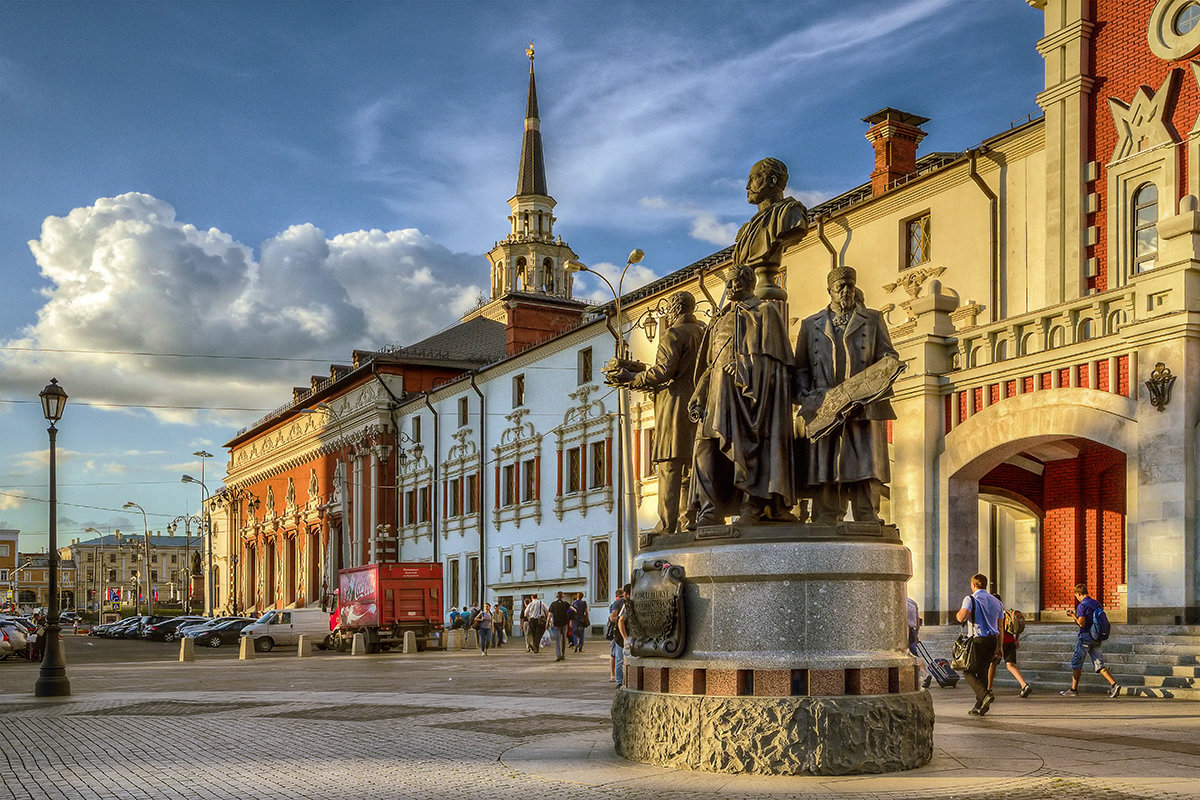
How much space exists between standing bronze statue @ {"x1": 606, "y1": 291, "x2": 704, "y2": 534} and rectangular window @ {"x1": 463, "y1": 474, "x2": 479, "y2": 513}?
4407 centimetres

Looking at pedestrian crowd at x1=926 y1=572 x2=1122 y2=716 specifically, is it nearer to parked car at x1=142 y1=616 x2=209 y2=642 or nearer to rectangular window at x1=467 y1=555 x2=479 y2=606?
rectangular window at x1=467 y1=555 x2=479 y2=606

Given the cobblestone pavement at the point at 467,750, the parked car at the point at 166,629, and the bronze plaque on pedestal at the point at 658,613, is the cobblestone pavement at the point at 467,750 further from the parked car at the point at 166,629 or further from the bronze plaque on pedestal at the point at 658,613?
the parked car at the point at 166,629

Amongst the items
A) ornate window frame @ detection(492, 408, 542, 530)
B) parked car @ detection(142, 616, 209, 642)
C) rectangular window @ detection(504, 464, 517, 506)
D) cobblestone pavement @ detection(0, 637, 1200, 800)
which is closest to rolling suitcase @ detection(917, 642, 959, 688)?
cobblestone pavement @ detection(0, 637, 1200, 800)


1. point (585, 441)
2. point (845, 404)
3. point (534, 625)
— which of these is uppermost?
point (585, 441)

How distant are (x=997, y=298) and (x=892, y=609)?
1977 cm

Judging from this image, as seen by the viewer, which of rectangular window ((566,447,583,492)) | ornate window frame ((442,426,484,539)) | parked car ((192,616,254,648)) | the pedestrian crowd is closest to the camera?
the pedestrian crowd

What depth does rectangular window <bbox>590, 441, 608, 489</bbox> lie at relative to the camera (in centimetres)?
4522

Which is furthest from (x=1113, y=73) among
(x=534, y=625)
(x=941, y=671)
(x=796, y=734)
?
(x=534, y=625)

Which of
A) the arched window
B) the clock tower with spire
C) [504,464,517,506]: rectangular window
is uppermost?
the clock tower with spire

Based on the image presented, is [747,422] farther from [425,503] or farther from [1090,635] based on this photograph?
[425,503]

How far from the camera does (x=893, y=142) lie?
108ft

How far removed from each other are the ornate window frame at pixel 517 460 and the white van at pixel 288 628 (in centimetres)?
785

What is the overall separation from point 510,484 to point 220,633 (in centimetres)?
1333

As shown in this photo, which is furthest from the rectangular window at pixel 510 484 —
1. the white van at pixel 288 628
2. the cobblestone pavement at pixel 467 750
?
the cobblestone pavement at pixel 467 750
